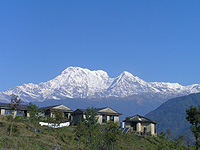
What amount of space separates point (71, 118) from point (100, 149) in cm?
5114

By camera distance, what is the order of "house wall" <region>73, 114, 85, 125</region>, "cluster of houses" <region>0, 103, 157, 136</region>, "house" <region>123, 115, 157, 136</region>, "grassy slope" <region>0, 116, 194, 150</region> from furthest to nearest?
"house wall" <region>73, 114, 85, 125</region>, "cluster of houses" <region>0, 103, 157, 136</region>, "house" <region>123, 115, 157, 136</region>, "grassy slope" <region>0, 116, 194, 150</region>

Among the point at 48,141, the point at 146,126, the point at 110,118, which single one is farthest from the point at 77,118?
the point at 48,141

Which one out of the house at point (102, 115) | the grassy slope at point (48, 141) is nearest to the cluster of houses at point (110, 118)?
the house at point (102, 115)

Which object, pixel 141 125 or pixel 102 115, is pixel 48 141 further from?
pixel 102 115

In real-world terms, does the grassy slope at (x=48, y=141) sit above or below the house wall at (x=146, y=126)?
below

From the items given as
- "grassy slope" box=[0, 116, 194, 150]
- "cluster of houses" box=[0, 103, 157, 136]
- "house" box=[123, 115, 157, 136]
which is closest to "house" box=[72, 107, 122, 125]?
"cluster of houses" box=[0, 103, 157, 136]

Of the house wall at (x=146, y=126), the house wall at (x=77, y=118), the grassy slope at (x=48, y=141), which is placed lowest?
the grassy slope at (x=48, y=141)

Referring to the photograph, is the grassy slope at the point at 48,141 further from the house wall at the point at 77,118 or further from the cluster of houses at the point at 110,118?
the house wall at the point at 77,118

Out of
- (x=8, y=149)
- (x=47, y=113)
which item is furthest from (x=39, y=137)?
(x=47, y=113)

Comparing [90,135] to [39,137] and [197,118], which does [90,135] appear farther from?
[197,118]

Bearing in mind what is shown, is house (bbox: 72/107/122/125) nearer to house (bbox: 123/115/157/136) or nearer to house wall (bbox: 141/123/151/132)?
house (bbox: 123/115/157/136)

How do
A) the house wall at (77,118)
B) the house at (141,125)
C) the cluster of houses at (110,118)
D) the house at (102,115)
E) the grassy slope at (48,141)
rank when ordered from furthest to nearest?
the house at (102,115)
the house wall at (77,118)
the cluster of houses at (110,118)
the house at (141,125)
the grassy slope at (48,141)

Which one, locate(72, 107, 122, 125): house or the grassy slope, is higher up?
locate(72, 107, 122, 125): house

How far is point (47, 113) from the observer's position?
105 metres
